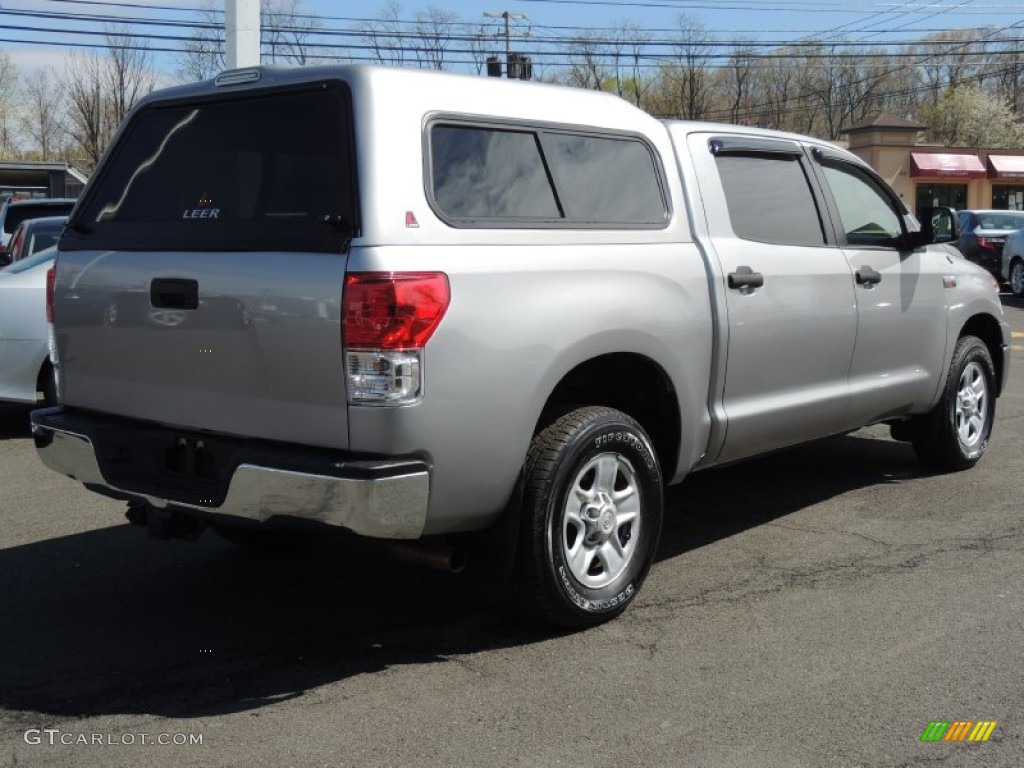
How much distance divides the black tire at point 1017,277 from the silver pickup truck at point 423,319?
1838cm

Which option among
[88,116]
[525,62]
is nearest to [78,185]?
[88,116]

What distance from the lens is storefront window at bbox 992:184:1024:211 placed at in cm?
5012

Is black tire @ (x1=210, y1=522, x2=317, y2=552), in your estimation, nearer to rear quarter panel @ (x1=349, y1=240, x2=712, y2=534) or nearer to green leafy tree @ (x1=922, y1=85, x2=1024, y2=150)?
rear quarter panel @ (x1=349, y1=240, x2=712, y2=534)

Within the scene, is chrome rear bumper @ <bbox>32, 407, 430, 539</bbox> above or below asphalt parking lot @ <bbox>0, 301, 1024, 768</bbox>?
above

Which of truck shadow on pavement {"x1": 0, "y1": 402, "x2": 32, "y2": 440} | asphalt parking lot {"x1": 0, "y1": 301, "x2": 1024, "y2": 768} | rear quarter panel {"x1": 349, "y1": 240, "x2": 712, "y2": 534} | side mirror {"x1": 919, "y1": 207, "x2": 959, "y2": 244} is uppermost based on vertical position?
side mirror {"x1": 919, "y1": 207, "x2": 959, "y2": 244}

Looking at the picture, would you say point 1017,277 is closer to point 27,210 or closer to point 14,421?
point 27,210

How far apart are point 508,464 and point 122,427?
4.77ft

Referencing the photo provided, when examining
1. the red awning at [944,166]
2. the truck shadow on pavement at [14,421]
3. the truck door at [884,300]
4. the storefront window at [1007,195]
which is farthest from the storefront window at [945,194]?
the truck door at [884,300]

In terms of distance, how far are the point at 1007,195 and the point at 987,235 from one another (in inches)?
1144

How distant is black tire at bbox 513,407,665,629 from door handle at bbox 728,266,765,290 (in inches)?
35.0

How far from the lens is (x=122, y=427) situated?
167 inches

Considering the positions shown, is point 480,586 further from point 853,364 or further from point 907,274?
point 907,274

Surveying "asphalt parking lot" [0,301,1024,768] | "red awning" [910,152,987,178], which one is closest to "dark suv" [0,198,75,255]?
"asphalt parking lot" [0,301,1024,768]

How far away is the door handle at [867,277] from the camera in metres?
5.84
